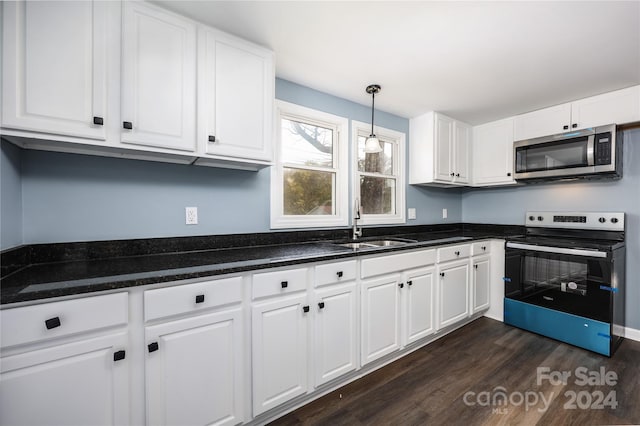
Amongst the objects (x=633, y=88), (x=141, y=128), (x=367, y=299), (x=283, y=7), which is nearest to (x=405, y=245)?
(x=367, y=299)

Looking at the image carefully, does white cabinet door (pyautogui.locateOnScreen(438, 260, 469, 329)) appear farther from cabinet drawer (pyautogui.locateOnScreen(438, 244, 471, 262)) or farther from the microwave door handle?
the microwave door handle

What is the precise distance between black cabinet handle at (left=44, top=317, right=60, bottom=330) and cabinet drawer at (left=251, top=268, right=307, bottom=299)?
0.76 m

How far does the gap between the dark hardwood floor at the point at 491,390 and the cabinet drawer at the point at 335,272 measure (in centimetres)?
78

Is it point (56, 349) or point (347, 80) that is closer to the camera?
point (56, 349)

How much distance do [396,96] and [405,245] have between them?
146cm

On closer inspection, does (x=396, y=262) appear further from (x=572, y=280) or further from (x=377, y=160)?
(x=572, y=280)

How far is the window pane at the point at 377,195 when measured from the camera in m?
2.92

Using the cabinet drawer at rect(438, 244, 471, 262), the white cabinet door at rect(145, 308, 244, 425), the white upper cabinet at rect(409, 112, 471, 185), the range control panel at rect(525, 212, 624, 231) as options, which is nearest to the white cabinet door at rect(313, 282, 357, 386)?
the white cabinet door at rect(145, 308, 244, 425)

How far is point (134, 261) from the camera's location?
1494 millimetres

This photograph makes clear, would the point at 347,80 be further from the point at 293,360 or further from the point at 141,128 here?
the point at 293,360

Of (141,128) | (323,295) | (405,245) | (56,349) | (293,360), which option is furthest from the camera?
(405,245)

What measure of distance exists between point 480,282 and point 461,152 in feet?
5.14

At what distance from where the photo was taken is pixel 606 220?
2.62 metres

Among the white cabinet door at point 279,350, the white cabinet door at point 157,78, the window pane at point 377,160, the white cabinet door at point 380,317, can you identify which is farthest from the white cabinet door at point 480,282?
the white cabinet door at point 157,78
